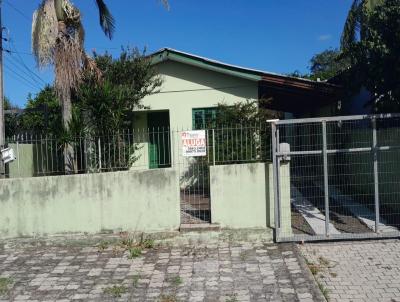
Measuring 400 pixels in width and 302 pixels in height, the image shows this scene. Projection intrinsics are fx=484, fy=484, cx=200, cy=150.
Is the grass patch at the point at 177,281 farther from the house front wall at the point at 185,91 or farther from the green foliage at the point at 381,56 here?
the house front wall at the point at 185,91

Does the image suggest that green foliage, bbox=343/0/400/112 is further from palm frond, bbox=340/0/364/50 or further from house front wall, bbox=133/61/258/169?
house front wall, bbox=133/61/258/169

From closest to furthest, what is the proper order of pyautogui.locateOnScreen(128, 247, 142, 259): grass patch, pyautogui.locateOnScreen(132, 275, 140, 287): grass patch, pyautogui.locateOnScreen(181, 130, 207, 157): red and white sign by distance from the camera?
pyautogui.locateOnScreen(132, 275, 140, 287): grass patch
pyautogui.locateOnScreen(128, 247, 142, 259): grass patch
pyautogui.locateOnScreen(181, 130, 207, 157): red and white sign

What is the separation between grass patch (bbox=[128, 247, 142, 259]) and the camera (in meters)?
7.24

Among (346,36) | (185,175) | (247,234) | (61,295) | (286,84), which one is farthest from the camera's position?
(286,84)

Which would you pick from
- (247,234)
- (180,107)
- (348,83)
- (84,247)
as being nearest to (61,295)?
(84,247)

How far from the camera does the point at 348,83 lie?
1018 centimetres

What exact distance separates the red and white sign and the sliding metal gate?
129 centimetres

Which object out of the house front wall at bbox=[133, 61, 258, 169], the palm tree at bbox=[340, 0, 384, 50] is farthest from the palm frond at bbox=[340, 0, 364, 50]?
the house front wall at bbox=[133, 61, 258, 169]

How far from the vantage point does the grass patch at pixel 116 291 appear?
5.71 m

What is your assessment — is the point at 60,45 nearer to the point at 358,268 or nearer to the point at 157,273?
the point at 157,273

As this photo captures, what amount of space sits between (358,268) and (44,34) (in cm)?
777

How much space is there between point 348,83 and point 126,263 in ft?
20.0

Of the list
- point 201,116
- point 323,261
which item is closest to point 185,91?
point 201,116

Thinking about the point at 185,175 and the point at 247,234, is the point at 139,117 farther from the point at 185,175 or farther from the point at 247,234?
the point at 247,234
